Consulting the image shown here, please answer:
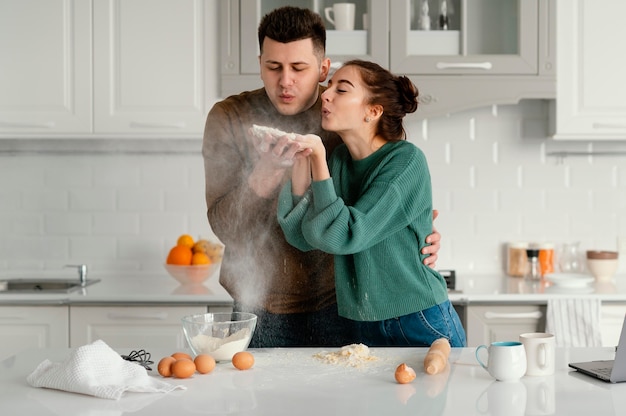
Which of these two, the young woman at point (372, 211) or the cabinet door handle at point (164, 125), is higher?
the cabinet door handle at point (164, 125)

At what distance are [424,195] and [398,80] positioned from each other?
14.1 inches

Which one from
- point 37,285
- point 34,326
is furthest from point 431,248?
point 37,285

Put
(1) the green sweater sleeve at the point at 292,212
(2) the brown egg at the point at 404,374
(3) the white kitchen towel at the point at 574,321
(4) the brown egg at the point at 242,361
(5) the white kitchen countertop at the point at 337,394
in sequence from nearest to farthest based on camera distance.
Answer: (5) the white kitchen countertop at the point at 337,394, (2) the brown egg at the point at 404,374, (4) the brown egg at the point at 242,361, (1) the green sweater sleeve at the point at 292,212, (3) the white kitchen towel at the point at 574,321

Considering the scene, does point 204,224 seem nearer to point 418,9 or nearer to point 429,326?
point 418,9

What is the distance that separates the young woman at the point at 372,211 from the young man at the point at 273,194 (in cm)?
15

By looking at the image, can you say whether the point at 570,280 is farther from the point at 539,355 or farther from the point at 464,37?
the point at 539,355

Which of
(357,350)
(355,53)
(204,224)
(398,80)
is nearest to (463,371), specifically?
(357,350)

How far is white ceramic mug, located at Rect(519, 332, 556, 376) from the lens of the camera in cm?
178

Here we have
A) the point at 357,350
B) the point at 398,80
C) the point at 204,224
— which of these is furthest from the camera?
the point at 204,224

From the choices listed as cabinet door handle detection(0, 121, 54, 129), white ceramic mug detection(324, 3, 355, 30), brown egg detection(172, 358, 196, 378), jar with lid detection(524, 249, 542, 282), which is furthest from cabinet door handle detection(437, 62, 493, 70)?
brown egg detection(172, 358, 196, 378)

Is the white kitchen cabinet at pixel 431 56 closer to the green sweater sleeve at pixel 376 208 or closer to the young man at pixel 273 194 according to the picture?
the young man at pixel 273 194

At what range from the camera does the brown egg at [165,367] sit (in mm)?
1765

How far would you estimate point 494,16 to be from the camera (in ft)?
11.6

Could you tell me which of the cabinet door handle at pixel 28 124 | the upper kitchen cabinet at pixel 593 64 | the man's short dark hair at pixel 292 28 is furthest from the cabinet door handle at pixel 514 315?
the cabinet door handle at pixel 28 124
